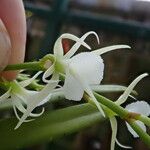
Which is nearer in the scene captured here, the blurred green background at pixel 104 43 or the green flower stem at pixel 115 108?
the green flower stem at pixel 115 108

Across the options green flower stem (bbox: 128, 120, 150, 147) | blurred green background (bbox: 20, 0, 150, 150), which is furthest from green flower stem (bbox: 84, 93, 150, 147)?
blurred green background (bbox: 20, 0, 150, 150)

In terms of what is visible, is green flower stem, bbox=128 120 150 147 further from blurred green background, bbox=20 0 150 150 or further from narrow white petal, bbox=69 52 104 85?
blurred green background, bbox=20 0 150 150

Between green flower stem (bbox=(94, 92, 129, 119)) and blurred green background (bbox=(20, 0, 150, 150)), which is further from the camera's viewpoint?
blurred green background (bbox=(20, 0, 150, 150))

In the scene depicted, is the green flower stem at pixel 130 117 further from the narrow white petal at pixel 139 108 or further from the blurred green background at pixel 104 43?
the blurred green background at pixel 104 43

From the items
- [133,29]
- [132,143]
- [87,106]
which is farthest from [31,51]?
[87,106]

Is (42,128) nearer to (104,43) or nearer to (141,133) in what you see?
(141,133)

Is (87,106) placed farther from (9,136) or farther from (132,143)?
(132,143)

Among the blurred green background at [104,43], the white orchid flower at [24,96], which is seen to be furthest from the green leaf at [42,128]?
the blurred green background at [104,43]
